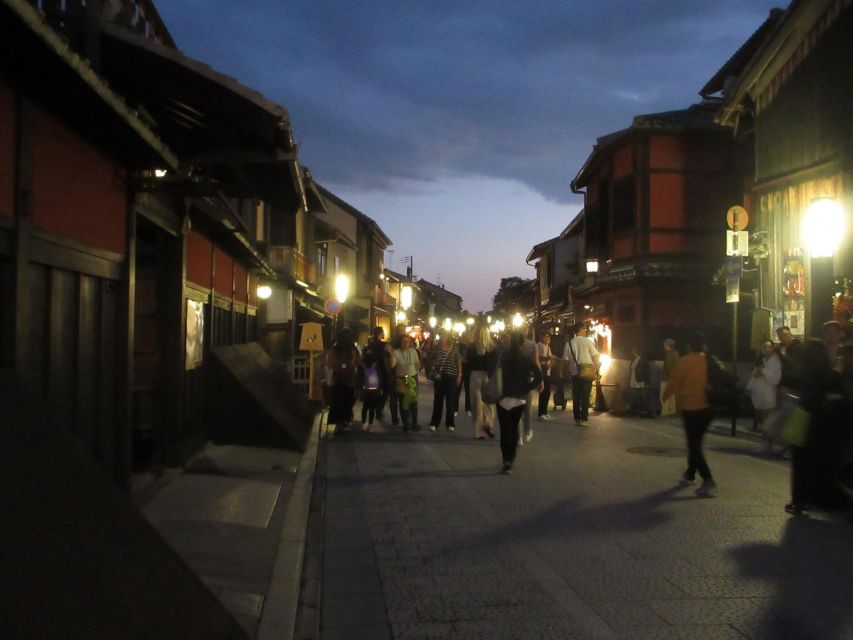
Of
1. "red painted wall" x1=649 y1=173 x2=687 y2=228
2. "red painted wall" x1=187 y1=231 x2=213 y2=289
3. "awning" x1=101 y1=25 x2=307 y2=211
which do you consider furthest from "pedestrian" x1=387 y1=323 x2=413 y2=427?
"red painted wall" x1=649 y1=173 x2=687 y2=228

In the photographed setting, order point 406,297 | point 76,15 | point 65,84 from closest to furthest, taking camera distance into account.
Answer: point 65,84 → point 76,15 → point 406,297

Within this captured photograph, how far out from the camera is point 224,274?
1430 centimetres

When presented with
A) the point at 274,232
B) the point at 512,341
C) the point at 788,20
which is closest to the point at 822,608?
the point at 512,341

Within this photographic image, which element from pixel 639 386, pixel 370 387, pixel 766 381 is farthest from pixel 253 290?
pixel 766 381

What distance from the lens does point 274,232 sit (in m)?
28.8

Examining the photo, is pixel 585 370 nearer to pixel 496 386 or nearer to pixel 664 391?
pixel 664 391

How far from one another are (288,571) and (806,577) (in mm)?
3627

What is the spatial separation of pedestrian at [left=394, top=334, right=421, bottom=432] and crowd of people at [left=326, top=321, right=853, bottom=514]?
19mm

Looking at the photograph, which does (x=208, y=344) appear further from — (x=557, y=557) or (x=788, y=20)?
(x=788, y=20)

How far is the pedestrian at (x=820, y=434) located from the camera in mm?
7793

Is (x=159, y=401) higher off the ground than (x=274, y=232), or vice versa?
(x=274, y=232)

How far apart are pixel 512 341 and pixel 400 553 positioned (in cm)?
445

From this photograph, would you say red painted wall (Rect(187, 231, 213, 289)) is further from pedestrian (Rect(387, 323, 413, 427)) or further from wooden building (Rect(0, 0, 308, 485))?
pedestrian (Rect(387, 323, 413, 427))

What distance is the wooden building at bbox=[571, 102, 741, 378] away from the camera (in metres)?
23.6
